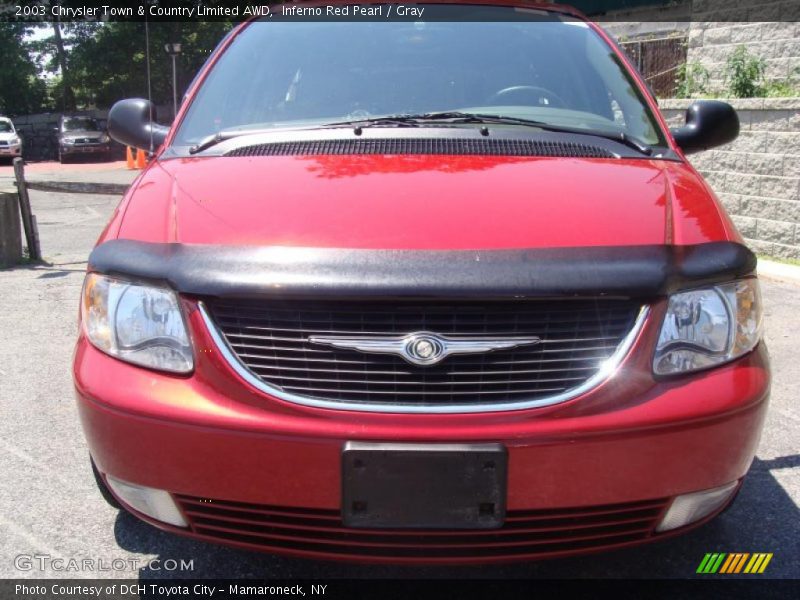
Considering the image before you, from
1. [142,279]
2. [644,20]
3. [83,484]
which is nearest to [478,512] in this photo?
[142,279]

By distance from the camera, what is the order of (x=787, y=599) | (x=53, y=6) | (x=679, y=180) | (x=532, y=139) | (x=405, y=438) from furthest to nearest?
(x=53, y=6), (x=532, y=139), (x=679, y=180), (x=787, y=599), (x=405, y=438)

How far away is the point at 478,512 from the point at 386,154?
1198 millimetres

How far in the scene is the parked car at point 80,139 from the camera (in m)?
30.0

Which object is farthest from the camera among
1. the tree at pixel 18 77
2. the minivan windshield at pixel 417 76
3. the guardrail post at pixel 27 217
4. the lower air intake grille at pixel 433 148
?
the tree at pixel 18 77

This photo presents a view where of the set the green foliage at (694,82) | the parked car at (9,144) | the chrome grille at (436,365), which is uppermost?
the green foliage at (694,82)

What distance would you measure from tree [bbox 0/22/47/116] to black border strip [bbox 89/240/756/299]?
132 feet

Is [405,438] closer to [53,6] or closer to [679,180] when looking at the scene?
[679,180]

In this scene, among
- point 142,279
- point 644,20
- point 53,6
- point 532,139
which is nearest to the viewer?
point 142,279

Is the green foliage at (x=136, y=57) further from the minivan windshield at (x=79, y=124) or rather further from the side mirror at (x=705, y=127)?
the side mirror at (x=705, y=127)

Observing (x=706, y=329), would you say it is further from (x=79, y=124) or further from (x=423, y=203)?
(x=79, y=124)

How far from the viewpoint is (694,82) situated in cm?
902

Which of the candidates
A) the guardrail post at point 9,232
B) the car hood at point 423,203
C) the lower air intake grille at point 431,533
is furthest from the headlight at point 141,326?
the guardrail post at point 9,232

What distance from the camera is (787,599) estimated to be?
7.76ft

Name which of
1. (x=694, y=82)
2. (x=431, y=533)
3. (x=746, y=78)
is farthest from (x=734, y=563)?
(x=694, y=82)
